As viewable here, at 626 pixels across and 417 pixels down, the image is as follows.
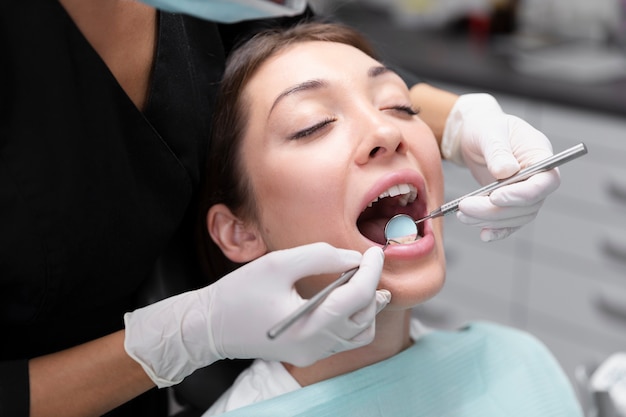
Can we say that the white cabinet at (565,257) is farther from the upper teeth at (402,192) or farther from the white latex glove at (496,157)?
the upper teeth at (402,192)

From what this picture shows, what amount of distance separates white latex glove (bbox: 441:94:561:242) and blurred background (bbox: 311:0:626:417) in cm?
91

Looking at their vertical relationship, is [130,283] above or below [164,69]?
below

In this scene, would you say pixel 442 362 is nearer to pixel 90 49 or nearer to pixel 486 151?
pixel 486 151

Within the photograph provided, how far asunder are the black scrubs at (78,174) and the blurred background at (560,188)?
1.12 m

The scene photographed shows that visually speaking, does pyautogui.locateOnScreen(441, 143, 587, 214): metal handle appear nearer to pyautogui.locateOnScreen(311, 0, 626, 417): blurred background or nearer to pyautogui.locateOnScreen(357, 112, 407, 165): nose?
pyautogui.locateOnScreen(357, 112, 407, 165): nose

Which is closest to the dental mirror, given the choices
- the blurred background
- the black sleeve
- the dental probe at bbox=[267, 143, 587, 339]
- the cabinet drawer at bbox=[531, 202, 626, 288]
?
the dental probe at bbox=[267, 143, 587, 339]

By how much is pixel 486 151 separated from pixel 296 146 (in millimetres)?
298

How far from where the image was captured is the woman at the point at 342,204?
116 cm

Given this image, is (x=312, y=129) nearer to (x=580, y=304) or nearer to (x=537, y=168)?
(x=537, y=168)

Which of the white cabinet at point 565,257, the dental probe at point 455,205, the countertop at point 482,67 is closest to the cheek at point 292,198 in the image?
the dental probe at point 455,205

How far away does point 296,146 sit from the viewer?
1.20 meters

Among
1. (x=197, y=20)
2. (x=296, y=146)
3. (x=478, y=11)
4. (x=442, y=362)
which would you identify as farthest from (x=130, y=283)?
(x=478, y=11)

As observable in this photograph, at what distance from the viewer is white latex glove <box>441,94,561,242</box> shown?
1114 mm

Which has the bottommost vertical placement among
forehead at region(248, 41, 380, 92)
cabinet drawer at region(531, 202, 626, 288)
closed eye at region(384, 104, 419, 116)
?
cabinet drawer at region(531, 202, 626, 288)
